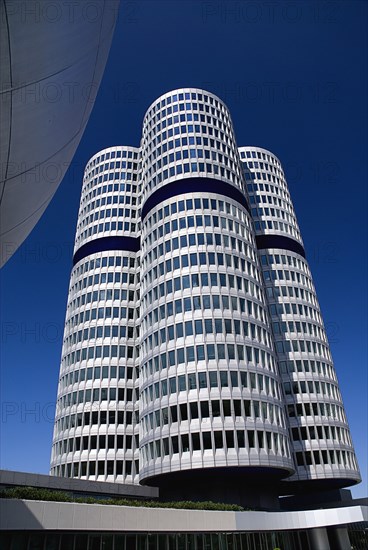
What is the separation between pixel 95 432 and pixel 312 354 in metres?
37.8

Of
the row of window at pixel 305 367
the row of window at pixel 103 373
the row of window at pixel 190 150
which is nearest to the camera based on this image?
the row of window at pixel 190 150

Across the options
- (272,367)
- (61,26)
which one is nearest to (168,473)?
(272,367)

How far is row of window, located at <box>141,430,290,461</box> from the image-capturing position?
44500 millimetres

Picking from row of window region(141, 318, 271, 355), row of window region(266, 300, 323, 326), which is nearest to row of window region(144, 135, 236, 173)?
row of window region(266, 300, 323, 326)

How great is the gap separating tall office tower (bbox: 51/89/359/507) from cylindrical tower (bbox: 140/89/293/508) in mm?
196

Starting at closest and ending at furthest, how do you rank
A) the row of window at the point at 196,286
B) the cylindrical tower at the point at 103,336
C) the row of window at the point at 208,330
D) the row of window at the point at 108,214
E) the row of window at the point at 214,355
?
the row of window at the point at 214,355 < the row of window at the point at 208,330 < the row of window at the point at 196,286 < the cylindrical tower at the point at 103,336 < the row of window at the point at 108,214

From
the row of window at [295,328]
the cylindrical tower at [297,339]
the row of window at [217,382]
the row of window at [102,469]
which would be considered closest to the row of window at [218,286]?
the row of window at [217,382]

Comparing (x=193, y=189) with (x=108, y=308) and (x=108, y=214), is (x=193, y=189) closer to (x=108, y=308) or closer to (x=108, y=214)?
(x=108, y=214)

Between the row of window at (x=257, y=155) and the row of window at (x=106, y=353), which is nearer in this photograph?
the row of window at (x=106, y=353)

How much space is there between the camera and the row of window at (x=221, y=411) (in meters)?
46.0

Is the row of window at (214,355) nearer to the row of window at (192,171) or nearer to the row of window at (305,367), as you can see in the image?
the row of window at (305,367)

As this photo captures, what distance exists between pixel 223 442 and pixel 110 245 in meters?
45.9

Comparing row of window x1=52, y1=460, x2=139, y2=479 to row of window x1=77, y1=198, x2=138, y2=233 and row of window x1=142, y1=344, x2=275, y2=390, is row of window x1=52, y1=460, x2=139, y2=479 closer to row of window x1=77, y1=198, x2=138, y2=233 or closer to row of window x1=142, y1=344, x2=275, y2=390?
row of window x1=142, y1=344, x2=275, y2=390

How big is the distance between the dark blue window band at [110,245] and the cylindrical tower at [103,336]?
0.19 metres
